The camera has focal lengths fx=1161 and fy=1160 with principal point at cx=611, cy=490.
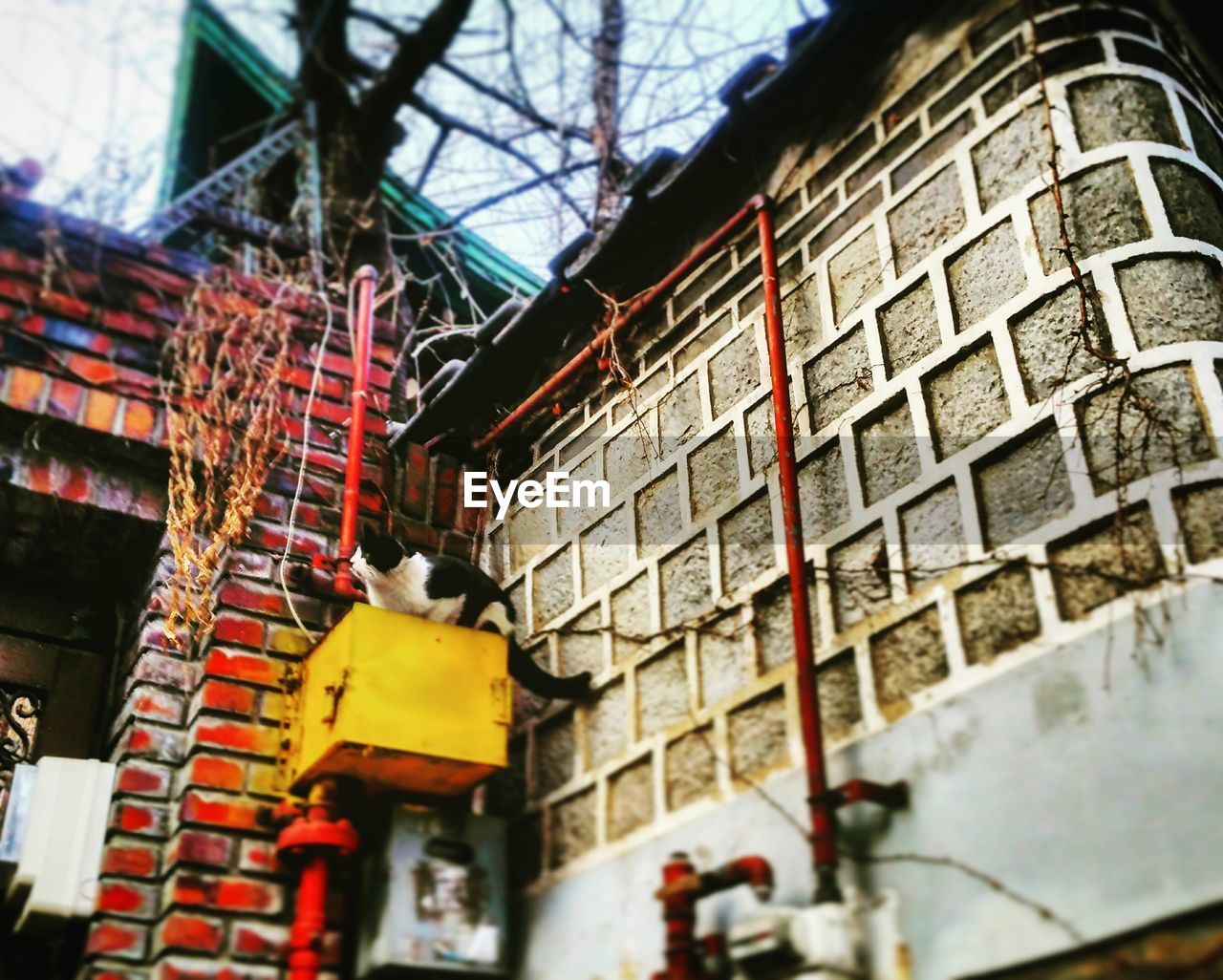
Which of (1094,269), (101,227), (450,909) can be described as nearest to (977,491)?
(1094,269)

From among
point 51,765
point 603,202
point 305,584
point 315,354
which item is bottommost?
point 51,765

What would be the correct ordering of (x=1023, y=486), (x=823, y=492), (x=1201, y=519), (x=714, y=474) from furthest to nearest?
(x=714, y=474), (x=823, y=492), (x=1023, y=486), (x=1201, y=519)

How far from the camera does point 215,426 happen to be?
3.88m

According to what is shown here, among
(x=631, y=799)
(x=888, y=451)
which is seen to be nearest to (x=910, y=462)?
(x=888, y=451)

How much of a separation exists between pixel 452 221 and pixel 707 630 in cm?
408

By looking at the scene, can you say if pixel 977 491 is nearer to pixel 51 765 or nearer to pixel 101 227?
pixel 51 765

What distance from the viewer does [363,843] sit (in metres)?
3.23

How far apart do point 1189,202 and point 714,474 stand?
4.56 ft

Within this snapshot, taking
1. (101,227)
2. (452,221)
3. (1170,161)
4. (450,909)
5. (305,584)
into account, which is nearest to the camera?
(1170,161)

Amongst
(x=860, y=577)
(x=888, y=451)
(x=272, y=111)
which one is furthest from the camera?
(x=272, y=111)

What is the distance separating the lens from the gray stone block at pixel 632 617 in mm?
3322

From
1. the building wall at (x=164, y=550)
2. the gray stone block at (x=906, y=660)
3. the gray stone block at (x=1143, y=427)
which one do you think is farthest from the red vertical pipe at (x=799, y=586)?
the building wall at (x=164, y=550)

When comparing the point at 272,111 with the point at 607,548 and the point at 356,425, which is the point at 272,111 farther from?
the point at 607,548

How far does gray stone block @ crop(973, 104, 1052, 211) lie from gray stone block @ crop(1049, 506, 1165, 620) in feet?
3.30
